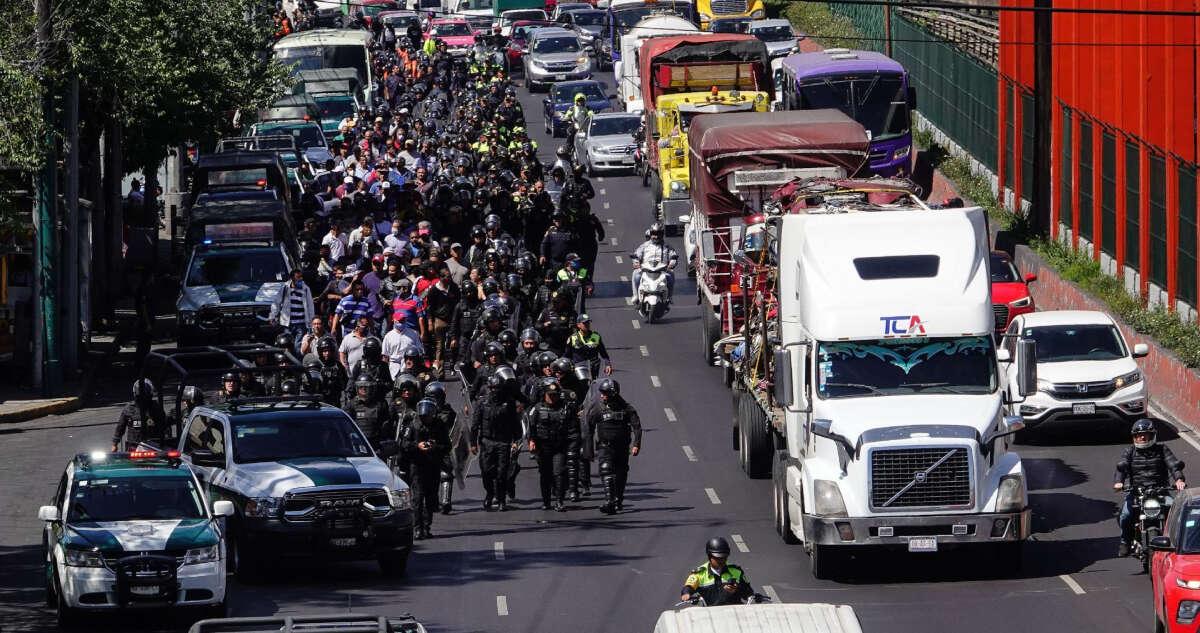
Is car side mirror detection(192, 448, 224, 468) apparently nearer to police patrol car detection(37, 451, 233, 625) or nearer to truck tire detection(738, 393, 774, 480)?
police patrol car detection(37, 451, 233, 625)

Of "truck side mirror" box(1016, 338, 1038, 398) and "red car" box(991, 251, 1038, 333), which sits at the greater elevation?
"truck side mirror" box(1016, 338, 1038, 398)

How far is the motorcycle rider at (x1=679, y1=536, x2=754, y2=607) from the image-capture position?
17.0 m

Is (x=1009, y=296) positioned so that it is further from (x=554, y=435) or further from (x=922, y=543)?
(x=922, y=543)

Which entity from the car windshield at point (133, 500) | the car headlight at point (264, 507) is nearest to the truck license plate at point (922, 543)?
the car headlight at point (264, 507)

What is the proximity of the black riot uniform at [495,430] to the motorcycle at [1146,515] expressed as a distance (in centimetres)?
687

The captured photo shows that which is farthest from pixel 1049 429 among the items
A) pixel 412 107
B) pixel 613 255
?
pixel 412 107

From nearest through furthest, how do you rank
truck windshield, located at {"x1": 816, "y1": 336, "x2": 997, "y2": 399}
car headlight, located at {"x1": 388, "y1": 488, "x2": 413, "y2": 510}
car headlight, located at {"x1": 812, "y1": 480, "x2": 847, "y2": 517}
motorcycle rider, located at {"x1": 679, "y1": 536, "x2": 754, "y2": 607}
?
motorcycle rider, located at {"x1": 679, "y1": 536, "x2": 754, "y2": 607} < car headlight, located at {"x1": 812, "y1": 480, "x2": 847, "y2": 517} < car headlight, located at {"x1": 388, "y1": 488, "x2": 413, "y2": 510} < truck windshield, located at {"x1": 816, "y1": 336, "x2": 997, "y2": 399}

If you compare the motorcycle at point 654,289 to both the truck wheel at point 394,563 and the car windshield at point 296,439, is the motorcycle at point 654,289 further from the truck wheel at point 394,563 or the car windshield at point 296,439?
the truck wheel at point 394,563

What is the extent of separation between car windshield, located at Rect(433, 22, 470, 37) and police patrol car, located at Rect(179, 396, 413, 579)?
62.1 metres

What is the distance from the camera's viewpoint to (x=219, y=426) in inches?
909

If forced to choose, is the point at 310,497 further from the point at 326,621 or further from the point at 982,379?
the point at 326,621

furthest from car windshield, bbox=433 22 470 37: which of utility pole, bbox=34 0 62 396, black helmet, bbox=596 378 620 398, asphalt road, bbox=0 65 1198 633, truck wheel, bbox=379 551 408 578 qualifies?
truck wheel, bbox=379 551 408 578

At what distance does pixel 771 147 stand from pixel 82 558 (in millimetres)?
14763

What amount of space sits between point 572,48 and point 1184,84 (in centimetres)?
4165
